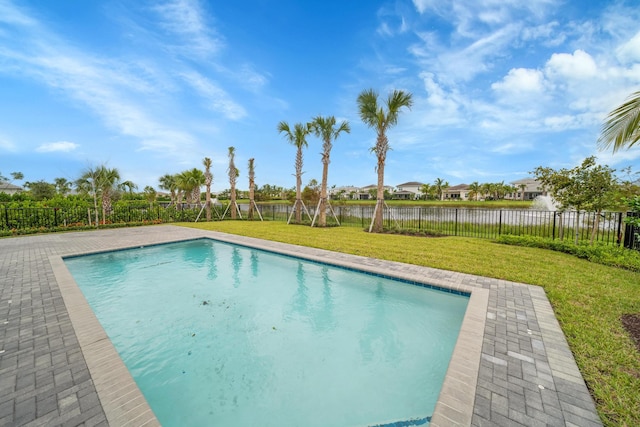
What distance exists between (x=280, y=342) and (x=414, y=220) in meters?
11.6

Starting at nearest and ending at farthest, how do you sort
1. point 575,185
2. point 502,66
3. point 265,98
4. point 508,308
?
point 508,308 < point 575,185 < point 502,66 < point 265,98

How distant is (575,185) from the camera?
24.1 ft

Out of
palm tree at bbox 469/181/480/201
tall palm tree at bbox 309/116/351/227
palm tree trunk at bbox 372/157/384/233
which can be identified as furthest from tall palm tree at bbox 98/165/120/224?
palm tree at bbox 469/181/480/201

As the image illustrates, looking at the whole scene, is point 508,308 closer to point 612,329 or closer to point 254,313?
point 612,329

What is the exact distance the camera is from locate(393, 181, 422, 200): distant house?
6919 centimetres

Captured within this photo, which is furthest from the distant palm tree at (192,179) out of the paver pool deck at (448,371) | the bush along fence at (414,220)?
the paver pool deck at (448,371)

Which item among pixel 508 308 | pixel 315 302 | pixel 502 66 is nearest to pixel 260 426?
pixel 315 302

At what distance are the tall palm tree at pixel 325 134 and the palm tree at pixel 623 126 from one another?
1102cm

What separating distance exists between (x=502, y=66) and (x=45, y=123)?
892 inches

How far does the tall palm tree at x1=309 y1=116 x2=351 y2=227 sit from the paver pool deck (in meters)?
10.5

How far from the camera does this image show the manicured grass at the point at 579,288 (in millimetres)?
2157

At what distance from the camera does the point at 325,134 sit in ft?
46.7

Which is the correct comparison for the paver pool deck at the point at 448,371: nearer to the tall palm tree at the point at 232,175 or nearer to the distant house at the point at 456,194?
the tall palm tree at the point at 232,175

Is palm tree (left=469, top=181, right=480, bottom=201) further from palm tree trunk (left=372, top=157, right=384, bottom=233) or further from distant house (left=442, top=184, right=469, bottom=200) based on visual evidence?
palm tree trunk (left=372, top=157, right=384, bottom=233)
